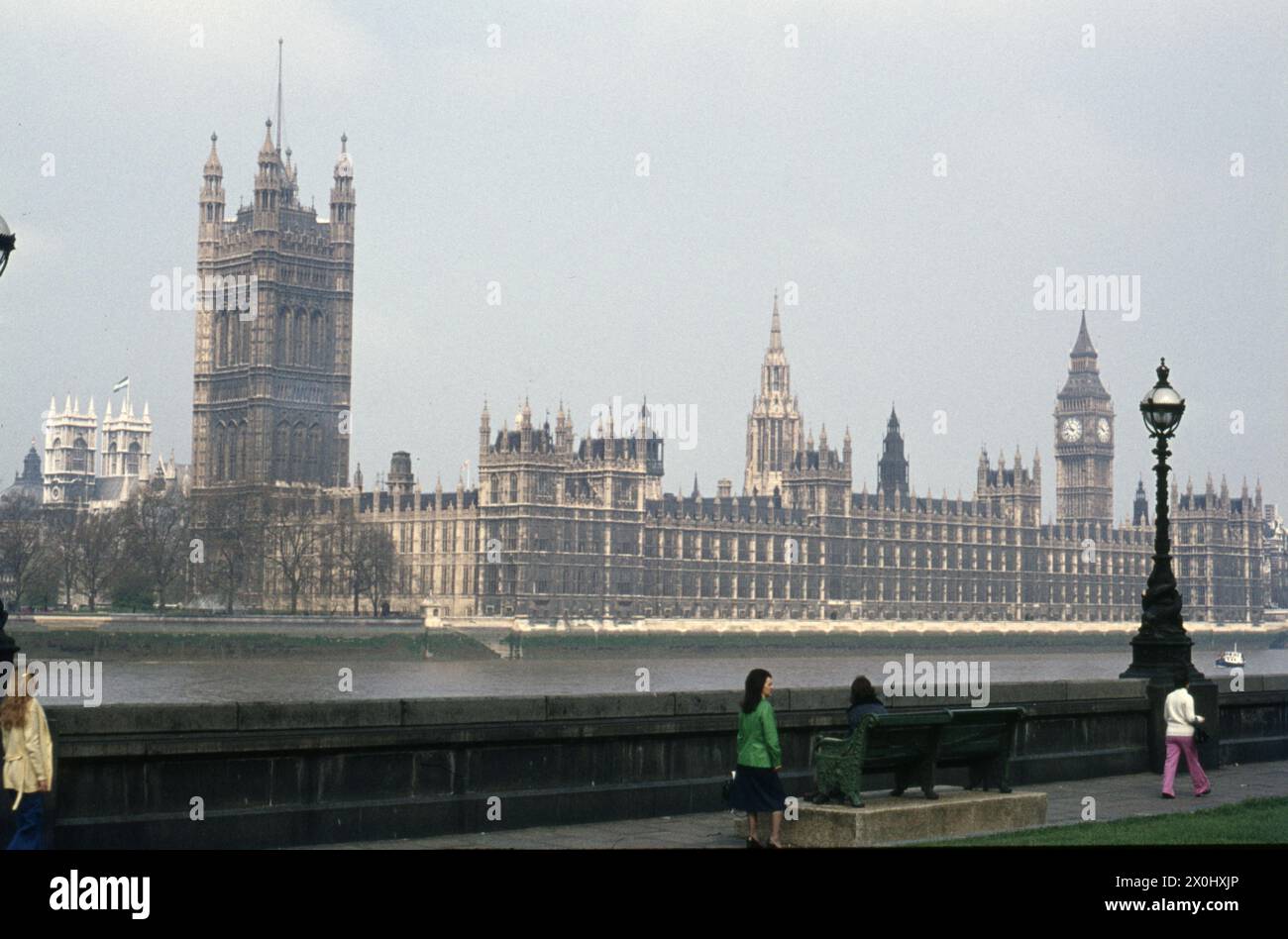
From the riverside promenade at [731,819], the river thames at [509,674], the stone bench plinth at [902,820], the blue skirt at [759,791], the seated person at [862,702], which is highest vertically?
the seated person at [862,702]

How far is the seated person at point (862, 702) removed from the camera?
49.0 feet

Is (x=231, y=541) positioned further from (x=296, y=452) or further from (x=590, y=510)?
(x=296, y=452)

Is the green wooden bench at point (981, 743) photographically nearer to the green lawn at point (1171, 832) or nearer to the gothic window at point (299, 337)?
the green lawn at point (1171, 832)

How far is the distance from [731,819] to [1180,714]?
5221mm

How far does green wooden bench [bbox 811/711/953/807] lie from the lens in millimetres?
14180

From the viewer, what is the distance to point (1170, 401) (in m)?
22.4

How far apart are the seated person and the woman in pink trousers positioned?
4.56 metres

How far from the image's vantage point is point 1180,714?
19.1 meters

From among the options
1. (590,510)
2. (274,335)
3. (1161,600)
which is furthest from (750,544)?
(1161,600)

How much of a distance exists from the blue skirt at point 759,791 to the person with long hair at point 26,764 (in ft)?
14.9

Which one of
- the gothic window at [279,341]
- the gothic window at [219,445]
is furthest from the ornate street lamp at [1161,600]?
the gothic window at [219,445]

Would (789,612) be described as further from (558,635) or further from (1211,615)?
(1211,615)

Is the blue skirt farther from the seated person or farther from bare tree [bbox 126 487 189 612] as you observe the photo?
bare tree [bbox 126 487 189 612]

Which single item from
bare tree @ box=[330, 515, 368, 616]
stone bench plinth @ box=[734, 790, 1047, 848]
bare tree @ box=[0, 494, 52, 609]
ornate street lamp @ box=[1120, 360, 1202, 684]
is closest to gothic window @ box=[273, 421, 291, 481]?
bare tree @ box=[330, 515, 368, 616]
